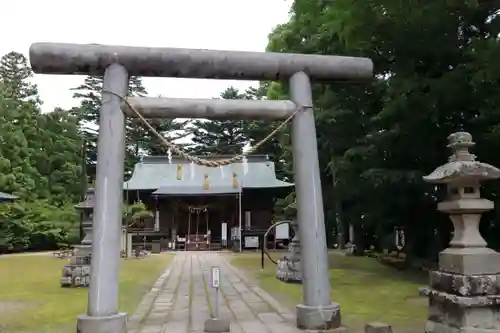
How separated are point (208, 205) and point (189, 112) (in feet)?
78.4

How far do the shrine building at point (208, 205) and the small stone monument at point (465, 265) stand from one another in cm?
2272

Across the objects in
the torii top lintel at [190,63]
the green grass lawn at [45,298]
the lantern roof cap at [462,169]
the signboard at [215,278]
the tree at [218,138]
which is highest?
the tree at [218,138]

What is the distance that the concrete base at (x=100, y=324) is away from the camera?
5.58 meters

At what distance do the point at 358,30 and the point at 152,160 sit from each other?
26927mm

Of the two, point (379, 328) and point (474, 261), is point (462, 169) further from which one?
point (379, 328)

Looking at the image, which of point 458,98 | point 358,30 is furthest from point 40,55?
point 458,98

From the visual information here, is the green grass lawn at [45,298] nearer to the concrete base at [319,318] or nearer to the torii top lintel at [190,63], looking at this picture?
the concrete base at [319,318]

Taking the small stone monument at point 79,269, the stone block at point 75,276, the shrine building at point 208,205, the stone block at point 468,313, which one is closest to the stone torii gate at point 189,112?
the stone block at point 468,313

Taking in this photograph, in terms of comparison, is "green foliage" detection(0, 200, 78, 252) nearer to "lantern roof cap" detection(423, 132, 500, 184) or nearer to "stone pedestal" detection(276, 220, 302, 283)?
"stone pedestal" detection(276, 220, 302, 283)

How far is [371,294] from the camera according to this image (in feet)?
32.0

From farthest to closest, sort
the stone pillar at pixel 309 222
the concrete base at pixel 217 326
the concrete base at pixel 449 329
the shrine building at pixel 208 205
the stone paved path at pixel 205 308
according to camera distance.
Result: the shrine building at pixel 208 205, the stone paved path at pixel 205 308, the stone pillar at pixel 309 222, the concrete base at pixel 217 326, the concrete base at pixel 449 329

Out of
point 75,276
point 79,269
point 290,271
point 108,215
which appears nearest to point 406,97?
point 290,271

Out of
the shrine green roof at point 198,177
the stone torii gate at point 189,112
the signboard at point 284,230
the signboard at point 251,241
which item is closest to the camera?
the stone torii gate at point 189,112

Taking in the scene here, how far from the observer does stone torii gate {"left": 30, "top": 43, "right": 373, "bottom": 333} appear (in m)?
5.91
